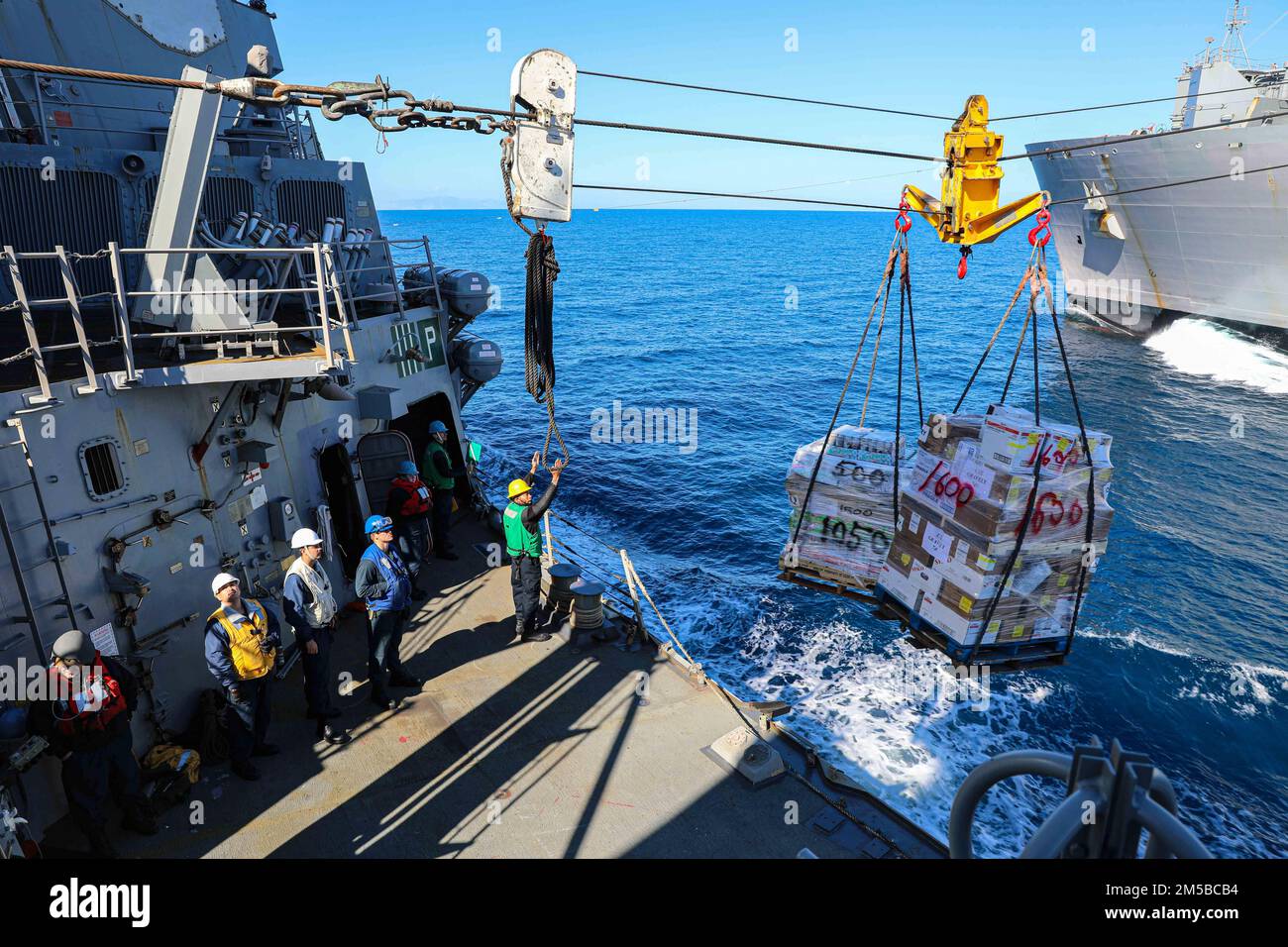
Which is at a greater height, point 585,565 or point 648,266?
point 648,266

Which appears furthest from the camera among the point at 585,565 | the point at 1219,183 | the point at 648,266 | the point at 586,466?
the point at 648,266

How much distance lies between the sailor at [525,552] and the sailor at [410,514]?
146cm

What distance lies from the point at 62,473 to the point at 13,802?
8.30ft

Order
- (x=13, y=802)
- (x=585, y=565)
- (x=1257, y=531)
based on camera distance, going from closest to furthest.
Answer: (x=13, y=802)
(x=585, y=565)
(x=1257, y=531)

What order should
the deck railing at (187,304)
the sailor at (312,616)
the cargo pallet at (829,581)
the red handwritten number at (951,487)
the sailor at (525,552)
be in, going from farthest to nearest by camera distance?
the cargo pallet at (829,581)
the sailor at (525,552)
the red handwritten number at (951,487)
the sailor at (312,616)
the deck railing at (187,304)

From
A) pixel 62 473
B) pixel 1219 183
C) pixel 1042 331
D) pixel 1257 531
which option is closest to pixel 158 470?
pixel 62 473

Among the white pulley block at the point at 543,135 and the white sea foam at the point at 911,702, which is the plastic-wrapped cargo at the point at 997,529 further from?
the white pulley block at the point at 543,135

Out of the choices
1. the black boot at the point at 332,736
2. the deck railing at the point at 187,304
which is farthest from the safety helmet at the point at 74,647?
the black boot at the point at 332,736

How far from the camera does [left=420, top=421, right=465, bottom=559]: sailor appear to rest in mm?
11289

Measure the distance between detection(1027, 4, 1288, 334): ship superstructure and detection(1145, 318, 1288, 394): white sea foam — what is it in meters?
0.78

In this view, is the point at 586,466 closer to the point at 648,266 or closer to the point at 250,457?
the point at 250,457

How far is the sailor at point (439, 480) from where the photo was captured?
37.0 ft

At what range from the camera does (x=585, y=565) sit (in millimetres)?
17641

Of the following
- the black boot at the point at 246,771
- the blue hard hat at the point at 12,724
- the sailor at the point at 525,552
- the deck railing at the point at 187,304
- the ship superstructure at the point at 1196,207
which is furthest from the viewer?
the ship superstructure at the point at 1196,207
